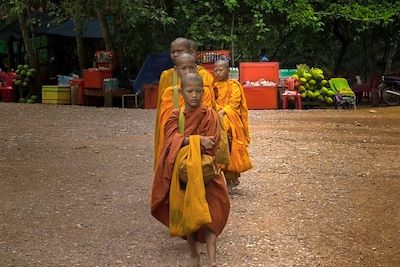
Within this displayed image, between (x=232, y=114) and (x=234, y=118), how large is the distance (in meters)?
0.06

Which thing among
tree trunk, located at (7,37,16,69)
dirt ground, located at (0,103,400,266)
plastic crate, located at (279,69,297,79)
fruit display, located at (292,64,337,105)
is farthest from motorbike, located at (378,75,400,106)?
tree trunk, located at (7,37,16,69)

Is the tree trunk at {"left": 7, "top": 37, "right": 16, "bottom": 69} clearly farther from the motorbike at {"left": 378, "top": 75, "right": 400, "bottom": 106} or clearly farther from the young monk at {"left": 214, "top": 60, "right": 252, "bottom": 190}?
the young monk at {"left": 214, "top": 60, "right": 252, "bottom": 190}

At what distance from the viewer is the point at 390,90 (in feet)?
56.4

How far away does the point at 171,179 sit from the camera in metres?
4.23

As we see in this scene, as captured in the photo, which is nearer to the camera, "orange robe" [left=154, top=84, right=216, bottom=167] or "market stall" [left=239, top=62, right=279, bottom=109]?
"orange robe" [left=154, top=84, right=216, bottom=167]

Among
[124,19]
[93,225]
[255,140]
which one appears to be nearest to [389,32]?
[124,19]

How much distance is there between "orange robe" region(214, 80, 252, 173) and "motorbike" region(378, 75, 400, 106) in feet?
37.8

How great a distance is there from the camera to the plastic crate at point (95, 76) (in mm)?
17062

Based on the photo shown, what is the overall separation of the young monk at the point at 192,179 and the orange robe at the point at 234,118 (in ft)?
6.73

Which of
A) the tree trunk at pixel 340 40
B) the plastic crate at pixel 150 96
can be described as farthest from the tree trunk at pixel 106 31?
the tree trunk at pixel 340 40

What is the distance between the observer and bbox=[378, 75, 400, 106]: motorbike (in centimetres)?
1709

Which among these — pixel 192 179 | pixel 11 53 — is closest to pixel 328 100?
pixel 11 53

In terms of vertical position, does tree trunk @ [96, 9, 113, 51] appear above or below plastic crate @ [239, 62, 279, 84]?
above

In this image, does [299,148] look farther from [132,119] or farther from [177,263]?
[177,263]
